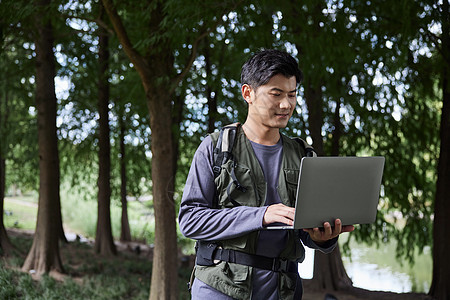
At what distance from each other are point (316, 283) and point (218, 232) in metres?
8.21

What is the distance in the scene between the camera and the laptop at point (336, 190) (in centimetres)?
193

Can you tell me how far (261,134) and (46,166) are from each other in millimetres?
7722

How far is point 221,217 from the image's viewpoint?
208 cm

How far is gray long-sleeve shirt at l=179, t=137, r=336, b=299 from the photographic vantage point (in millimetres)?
2062

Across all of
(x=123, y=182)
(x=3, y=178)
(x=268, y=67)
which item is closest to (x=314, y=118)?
(x=3, y=178)

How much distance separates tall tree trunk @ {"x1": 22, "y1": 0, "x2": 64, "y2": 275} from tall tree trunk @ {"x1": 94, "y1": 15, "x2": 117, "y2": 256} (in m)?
2.38

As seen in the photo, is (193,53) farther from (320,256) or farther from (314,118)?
(320,256)

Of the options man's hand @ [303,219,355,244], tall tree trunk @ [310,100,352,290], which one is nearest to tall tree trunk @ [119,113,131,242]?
tall tree trunk @ [310,100,352,290]

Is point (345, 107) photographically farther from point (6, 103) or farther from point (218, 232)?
point (218, 232)

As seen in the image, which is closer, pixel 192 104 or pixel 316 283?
pixel 316 283

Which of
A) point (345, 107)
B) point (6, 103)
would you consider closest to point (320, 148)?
point (345, 107)

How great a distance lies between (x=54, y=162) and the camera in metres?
9.45

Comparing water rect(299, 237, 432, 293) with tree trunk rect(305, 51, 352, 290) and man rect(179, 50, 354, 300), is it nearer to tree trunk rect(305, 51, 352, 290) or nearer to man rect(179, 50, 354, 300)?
tree trunk rect(305, 51, 352, 290)

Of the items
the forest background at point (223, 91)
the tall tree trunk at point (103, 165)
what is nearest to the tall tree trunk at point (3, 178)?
the forest background at point (223, 91)
